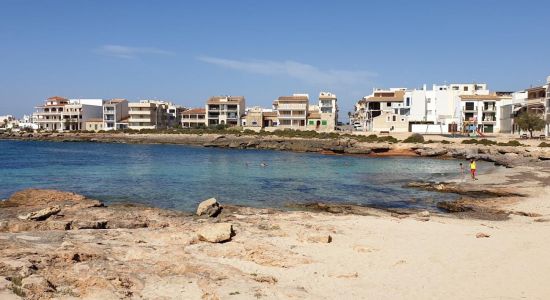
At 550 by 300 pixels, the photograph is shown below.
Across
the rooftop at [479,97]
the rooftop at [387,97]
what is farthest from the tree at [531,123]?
the rooftop at [387,97]

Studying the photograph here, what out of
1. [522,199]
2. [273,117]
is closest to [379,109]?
[273,117]

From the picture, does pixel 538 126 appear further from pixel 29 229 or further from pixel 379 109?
pixel 29 229

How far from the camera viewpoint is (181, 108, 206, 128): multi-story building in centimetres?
13338

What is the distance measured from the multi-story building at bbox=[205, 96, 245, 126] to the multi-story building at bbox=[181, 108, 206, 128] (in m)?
3.67

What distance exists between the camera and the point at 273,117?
12681 cm

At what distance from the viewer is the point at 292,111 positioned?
120938mm

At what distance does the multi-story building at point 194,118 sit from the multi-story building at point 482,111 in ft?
227

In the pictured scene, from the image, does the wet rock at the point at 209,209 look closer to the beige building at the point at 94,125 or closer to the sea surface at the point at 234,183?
the sea surface at the point at 234,183

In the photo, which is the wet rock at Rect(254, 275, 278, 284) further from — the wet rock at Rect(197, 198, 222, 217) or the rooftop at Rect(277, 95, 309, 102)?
the rooftop at Rect(277, 95, 309, 102)

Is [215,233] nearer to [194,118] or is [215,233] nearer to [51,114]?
[194,118]

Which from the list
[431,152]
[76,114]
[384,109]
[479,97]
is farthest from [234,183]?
[76,114]

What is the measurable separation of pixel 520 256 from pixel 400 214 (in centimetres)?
876

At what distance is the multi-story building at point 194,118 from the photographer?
133375mm

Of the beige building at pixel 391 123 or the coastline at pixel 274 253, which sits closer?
the coastline at pixel 274 253
